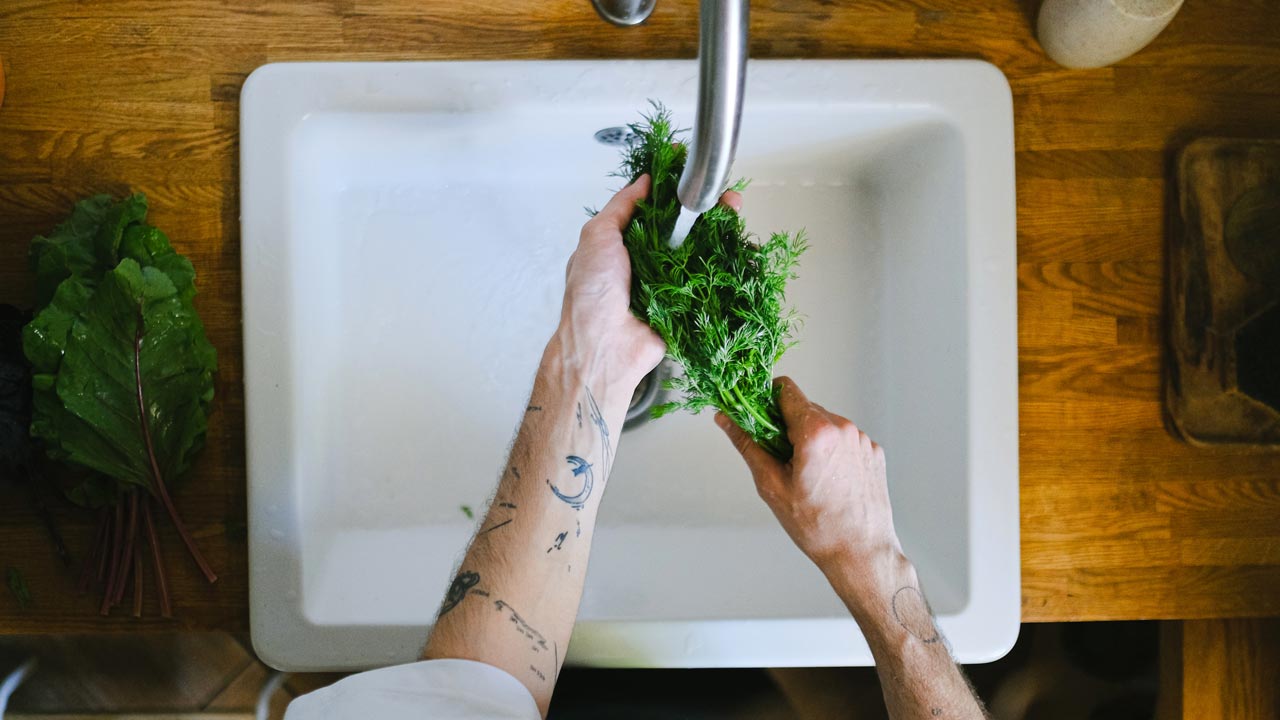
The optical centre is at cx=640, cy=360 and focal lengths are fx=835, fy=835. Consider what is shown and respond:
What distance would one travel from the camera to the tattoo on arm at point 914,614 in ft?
2.40

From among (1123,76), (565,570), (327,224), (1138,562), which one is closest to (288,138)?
(327,224)

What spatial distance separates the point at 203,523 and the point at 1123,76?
3.46 ft

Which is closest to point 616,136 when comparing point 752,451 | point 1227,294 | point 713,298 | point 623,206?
point 623,206

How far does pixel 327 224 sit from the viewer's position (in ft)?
3.05

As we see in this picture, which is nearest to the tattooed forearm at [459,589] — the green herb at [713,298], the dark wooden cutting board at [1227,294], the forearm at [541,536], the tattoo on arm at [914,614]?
the forearm at [541,536]

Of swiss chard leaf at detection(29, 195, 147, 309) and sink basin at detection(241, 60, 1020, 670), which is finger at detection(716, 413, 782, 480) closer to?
sink basin at detection(241, 60, 1020, 670)

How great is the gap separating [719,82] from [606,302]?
0.32m

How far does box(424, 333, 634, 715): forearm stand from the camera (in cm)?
69

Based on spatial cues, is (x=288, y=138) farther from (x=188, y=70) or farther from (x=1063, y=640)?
(x=1063, y=640)

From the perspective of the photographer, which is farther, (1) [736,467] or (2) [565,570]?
(1) [736,467]

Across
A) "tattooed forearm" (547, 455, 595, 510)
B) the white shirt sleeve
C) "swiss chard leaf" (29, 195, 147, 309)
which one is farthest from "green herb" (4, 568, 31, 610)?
"tattooed forearm" (547, 455, 595, 510)

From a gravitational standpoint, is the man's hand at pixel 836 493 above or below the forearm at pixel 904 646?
above

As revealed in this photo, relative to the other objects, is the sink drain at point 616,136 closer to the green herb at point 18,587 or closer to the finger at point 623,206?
the finger at point 623,206

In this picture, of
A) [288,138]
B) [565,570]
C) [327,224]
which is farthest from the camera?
[327,224]
